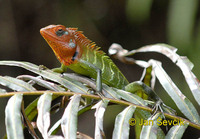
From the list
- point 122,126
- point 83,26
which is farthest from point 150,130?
point 83,26

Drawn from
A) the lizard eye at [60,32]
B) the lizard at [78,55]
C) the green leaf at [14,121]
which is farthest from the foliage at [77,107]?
the lizard eye at [60,32]

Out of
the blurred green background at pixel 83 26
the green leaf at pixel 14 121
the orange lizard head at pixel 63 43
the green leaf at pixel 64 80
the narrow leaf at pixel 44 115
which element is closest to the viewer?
the green leaf at pixel 14 121

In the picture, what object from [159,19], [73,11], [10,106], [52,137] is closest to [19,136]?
[10,106]

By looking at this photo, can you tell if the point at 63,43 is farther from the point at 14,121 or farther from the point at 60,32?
the point at 14,121

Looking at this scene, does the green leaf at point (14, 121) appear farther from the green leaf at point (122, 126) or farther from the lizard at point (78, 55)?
the lizard at point (78, 55)

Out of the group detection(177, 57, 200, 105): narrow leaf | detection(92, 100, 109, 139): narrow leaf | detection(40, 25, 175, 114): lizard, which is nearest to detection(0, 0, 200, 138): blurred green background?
detection(40, 25, 175, 114): lizard

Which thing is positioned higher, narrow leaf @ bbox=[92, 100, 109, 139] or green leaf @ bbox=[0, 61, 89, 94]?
green leaf @ bbox=[0, 61, 89, 94]

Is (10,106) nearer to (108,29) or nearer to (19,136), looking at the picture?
(19,136)

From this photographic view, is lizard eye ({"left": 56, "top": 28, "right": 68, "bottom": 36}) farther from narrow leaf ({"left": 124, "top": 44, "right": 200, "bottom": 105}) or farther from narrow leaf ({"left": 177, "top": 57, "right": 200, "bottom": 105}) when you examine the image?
narrow leaf ({"left": 177, "top": 57, "right": 200, "bottom": 105})
